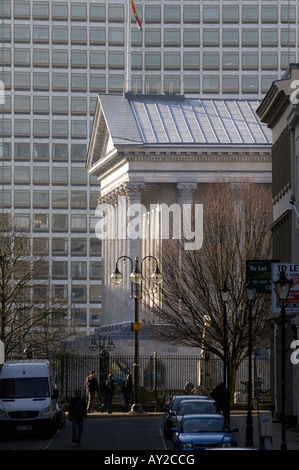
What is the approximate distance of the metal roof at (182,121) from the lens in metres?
110

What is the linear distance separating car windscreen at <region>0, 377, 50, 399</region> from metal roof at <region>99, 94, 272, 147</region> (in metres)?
63.7

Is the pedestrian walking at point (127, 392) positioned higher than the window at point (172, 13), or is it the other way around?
the window at point (172, 13)

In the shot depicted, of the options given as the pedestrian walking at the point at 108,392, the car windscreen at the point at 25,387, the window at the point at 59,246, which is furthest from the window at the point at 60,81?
the car windscreen at the point at 25,387

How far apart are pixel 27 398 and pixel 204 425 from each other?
41.1 ft

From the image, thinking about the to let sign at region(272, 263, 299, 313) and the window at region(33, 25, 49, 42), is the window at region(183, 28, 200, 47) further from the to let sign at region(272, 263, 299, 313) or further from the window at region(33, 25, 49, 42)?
the to let sign at region(272, 263, 299, 313)

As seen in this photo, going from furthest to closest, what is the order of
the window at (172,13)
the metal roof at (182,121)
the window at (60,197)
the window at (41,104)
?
the window at (41,104) → the window at (60,197) → the window at (172,13) → the metal roof at (182,121)

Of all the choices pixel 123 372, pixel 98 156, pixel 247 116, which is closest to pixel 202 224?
pixel 123 372

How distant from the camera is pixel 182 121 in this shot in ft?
377

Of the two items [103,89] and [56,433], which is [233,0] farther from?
[56,433]

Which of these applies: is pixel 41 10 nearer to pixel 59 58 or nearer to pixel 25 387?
pixel 59 58

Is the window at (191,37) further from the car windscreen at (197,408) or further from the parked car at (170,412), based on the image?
the car windscreen at (197,408)

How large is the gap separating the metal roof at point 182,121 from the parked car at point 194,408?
6907cm

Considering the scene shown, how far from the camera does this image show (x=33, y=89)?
17500 cm

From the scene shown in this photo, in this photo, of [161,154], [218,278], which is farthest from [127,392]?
[161,154]
